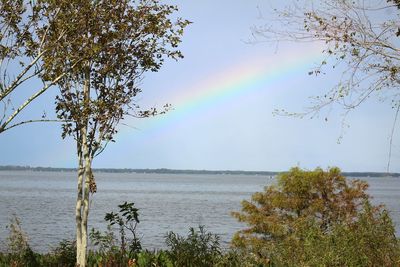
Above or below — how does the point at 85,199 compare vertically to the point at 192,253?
above

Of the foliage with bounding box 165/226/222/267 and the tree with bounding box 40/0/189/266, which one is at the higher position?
the tree with bounding box 40/0/189/266

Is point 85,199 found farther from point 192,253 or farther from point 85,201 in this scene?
point 192,253

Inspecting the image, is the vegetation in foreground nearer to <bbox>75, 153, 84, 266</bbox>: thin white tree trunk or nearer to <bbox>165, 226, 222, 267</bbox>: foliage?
<bbox>165, 226, 222, 267</bbox>: foliage

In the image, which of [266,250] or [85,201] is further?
[85,201]

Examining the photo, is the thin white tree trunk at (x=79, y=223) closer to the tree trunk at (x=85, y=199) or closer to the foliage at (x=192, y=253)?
the tree trunk at (x=85, y=199)

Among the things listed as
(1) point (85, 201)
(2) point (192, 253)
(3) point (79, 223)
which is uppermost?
(1) point (85, 201)

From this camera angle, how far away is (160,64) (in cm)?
1385

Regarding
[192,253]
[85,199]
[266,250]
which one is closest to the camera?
[266,250]

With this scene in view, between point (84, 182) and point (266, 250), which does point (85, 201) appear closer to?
point (84, 182)

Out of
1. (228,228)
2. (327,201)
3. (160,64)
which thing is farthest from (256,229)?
(228,228)

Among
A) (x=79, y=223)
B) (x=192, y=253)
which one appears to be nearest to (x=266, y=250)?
(x=192, y=253)

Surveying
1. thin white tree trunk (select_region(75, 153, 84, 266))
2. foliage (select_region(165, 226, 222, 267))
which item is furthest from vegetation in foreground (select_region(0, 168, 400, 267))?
thin white tree trunk (select_region(75, 153, 84, 266))

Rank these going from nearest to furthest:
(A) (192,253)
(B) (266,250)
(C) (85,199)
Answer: (B) (266,250), (A) (192,253), (C) (85,199)

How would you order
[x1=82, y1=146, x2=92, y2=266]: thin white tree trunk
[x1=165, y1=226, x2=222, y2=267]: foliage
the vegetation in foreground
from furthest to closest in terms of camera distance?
[x1=82, y1=146, x2=92, y2=266]: thin white tree trunk
[x1=165, y1=226, x2=222, y2=267]: foliage
the vegetation in foreground
